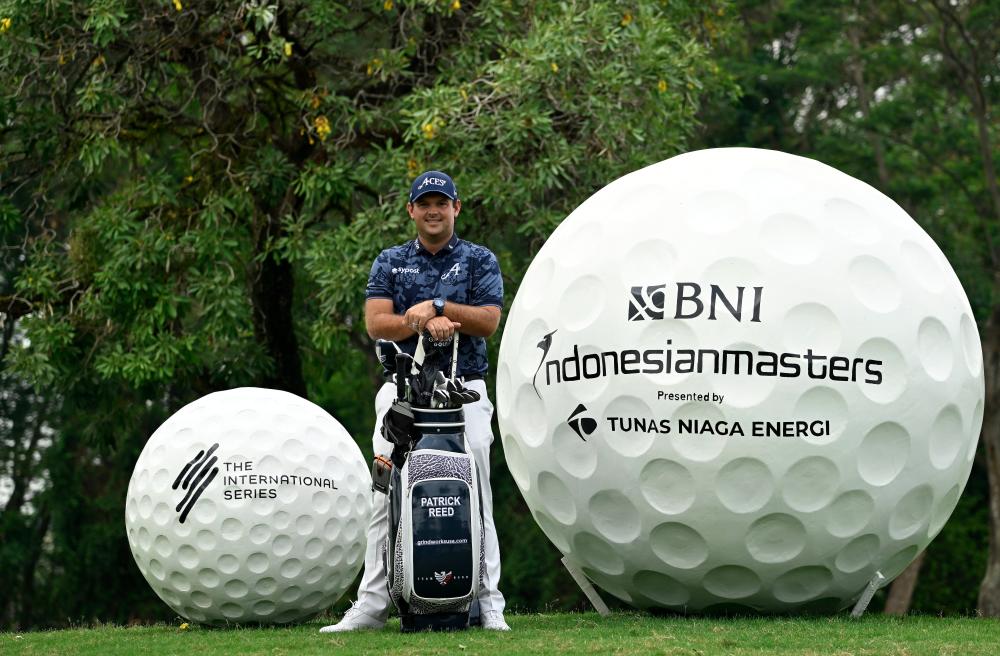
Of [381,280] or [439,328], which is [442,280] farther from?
[439,328]

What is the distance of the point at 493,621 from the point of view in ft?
23.9

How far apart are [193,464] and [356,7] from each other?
881cm

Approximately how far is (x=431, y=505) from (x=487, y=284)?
1.43 m

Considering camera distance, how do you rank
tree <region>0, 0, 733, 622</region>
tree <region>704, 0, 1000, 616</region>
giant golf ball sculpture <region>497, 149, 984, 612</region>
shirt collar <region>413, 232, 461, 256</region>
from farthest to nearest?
1. tree <region>704, 0, 1000, 616</region>
2. tree <region>0, 0, 733, 622</region>
3. shirt collar <region>413, 232, 461, 256</region>
4. giant golf ball sculpture <region>497, 149, 984, 612</region>

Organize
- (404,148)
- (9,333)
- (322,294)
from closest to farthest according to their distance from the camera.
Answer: (322,294), (404,148), (9,333)

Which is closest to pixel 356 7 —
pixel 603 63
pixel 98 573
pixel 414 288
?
pixel 603 63

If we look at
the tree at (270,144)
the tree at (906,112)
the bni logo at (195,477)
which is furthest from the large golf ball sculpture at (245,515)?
the tree at (906,112)

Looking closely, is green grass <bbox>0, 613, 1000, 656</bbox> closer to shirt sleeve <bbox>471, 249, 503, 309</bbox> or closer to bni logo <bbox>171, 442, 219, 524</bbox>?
bni logo <bbox>171, 442, 219, 524</bbox>

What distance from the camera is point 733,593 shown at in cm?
734

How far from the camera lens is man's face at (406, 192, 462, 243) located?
756 centimetres

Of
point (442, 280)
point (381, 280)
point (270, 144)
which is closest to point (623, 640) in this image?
point (442, 280)

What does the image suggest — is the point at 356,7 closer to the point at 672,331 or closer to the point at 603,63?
the point at 603,63

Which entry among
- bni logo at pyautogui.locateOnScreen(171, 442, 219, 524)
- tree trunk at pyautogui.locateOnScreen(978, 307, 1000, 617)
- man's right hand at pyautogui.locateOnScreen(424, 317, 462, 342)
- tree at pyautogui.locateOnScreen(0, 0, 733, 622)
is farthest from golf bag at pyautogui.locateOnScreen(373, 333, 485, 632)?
tree trunk at pyautogui.locateOnScreen(978, 307, 1000, 617)

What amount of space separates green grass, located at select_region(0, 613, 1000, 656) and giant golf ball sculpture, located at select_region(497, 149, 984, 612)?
0.40m
